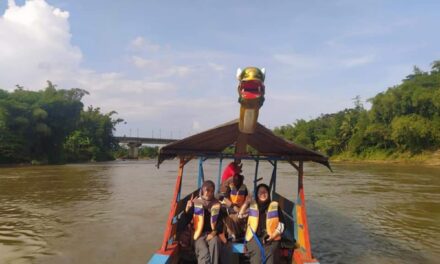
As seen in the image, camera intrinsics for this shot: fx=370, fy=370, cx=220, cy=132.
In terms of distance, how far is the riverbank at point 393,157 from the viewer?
39750 millimetres

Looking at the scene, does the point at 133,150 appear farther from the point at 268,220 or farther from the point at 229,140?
the point at 268,220

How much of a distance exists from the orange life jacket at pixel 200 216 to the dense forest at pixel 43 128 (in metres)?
33.1

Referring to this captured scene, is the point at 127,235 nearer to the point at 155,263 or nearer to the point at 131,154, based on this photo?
the point at 155,263

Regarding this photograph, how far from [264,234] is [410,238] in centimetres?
535

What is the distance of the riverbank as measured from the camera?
39750 mm

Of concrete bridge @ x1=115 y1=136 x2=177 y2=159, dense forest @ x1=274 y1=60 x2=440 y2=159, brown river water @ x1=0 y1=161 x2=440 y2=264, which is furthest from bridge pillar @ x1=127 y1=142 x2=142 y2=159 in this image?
brown river water @ x1=0 y1=161 x2=440 y2=264

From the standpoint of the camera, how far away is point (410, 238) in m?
8.51

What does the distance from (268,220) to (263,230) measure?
256 millimetres

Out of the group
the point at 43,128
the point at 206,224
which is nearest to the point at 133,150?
the point at 43,128

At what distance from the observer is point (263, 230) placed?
16.3 ft

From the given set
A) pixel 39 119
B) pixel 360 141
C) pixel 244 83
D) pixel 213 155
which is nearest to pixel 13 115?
pixel 39 119

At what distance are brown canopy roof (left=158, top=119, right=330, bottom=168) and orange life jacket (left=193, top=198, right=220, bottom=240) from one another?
79 cm

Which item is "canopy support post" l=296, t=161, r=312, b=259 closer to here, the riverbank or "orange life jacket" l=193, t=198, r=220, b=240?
"orange life jacket" l=193, t=198, r=220, b=240

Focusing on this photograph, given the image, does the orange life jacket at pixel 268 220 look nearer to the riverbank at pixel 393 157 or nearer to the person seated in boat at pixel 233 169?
the person seated in boat at pixel 233 169
